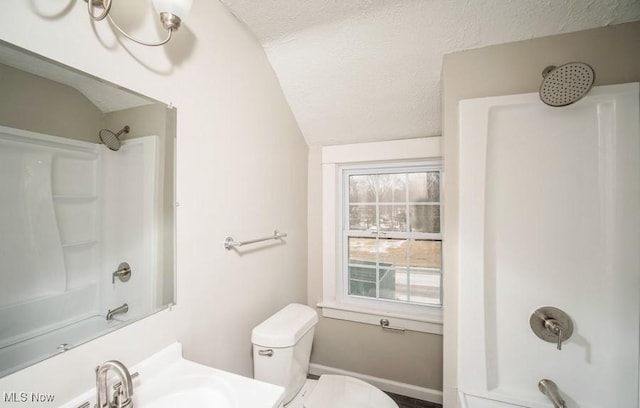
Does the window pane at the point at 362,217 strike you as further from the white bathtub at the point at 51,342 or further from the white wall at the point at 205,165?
the white bathtub at the point at 51,342

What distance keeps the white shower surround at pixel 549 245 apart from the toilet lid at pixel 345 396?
0.36 m

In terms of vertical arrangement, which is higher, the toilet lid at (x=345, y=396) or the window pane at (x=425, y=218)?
the window pane at (x=425, y=218)

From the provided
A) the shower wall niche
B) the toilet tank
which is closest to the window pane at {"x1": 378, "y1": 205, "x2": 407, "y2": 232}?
the toilet tank

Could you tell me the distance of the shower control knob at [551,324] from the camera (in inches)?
40.4

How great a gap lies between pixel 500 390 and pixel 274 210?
1.40 meters

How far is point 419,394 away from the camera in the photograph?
5.58ft

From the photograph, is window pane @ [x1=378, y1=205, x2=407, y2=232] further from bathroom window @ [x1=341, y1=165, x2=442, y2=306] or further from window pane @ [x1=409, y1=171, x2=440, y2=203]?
window pane @ [x1=409, y1=171, x2=440, y2=203]

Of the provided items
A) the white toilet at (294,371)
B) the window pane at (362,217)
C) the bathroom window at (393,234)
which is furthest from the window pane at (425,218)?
the white toilet at (294,371)

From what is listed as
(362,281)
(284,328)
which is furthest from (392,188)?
(284,328)

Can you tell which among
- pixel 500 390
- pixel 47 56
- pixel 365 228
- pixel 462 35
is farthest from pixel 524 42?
pixel 47 56

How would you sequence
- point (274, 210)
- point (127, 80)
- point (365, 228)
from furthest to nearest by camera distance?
point (365, 228)
point (274, 210)
point (127, 80)

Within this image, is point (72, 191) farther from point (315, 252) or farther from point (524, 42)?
point (524, 42)

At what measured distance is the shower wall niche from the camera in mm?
577

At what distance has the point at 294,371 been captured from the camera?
1.20 meters
